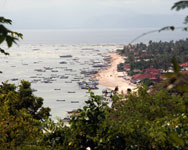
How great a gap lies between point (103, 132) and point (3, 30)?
663 centimetres

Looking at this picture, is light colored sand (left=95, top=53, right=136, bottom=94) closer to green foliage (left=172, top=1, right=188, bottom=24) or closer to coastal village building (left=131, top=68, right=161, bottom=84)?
coastal village building (left=131, top=68, right=161, bottom=84)

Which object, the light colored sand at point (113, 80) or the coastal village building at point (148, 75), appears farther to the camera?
the light colored sand at point (113, 80)

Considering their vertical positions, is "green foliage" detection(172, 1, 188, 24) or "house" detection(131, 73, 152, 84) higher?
"green foliage" detection(172, 1, 188, 24)

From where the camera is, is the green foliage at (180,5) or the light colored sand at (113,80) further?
the light colored sand at (113,80)

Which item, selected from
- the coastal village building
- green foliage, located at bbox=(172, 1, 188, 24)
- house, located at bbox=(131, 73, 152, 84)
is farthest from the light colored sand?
green foliage, located at bbox=(172, 1, 188, 24)

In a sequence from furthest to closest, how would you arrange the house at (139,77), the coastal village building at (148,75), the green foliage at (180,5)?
the house at (139,77), the coastal village building at (148,75), the green foliage at (180,5)

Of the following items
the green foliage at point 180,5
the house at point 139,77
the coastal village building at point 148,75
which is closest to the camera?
the green foliage at point 180,5

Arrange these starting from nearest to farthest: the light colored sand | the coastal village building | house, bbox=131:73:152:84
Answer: the coastal village building < house, bbox=131:73:152:84 < the light colored sand

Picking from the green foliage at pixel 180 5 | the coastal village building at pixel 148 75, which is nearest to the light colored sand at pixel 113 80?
the coastal village building at pixel 148 75

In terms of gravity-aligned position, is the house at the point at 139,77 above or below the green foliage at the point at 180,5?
below

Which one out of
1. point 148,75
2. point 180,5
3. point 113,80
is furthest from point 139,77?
point 180,5

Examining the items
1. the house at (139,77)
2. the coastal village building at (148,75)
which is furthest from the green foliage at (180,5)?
Answer: the house at (139,77)

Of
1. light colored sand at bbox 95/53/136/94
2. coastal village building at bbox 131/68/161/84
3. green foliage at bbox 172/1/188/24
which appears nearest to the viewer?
green foliage at bbox 172/1/188/24

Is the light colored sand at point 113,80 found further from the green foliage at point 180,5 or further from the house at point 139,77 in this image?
the green foliage at point 180,5
